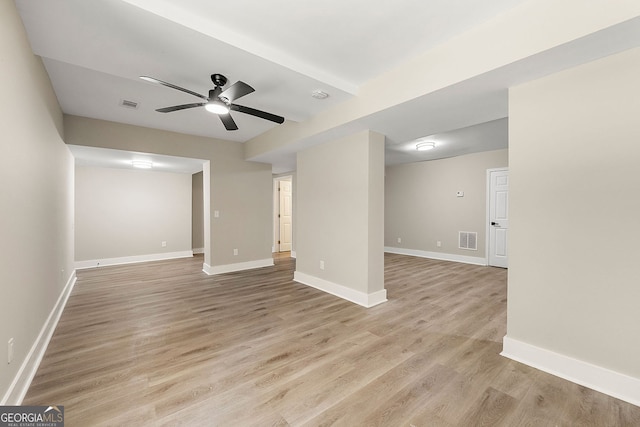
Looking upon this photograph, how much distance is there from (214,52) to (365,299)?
3.10 meters

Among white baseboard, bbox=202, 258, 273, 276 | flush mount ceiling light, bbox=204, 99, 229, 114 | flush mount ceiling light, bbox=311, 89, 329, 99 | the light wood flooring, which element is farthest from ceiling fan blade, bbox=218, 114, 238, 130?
white baseboard, bbox=202, 258, 273, 276

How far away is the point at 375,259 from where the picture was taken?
3422mm

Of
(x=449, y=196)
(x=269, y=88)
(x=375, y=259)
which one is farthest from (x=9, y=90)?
(x=449, y=196)

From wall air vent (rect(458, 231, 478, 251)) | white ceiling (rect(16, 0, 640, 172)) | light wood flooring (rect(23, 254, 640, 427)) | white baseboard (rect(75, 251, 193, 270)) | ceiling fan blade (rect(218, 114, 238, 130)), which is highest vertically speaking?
white ceiling (rect(16, 0, 640, 172))

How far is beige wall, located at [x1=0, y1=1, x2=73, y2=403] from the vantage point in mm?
1444

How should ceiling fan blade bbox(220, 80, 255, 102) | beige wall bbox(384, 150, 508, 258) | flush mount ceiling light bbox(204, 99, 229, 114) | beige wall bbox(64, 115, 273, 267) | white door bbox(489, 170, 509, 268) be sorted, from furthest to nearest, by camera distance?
beige wall bbox(384, 150, 508, 258), white door bbox(489, 170, 509, 268), beige wall bbox(64, 115, 273, 267), flush mount ceiling light bbox(204, 99, 229, 114), ceiling fan blade bbox(220, 80, 255, 102)

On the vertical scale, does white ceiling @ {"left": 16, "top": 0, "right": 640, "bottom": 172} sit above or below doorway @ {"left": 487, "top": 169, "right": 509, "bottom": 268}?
above

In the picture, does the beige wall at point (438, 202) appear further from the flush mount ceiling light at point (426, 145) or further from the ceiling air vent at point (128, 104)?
the ceiling air vent at point (128, 104)

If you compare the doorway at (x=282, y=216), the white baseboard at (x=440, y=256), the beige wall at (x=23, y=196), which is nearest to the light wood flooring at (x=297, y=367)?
the beige wall at (x=23, y=196)

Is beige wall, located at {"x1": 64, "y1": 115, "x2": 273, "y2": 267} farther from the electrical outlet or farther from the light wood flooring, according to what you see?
the electrical outlet

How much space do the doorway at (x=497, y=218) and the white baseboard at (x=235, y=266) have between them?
4.93 metres

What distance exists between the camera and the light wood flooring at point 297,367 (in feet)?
5.02

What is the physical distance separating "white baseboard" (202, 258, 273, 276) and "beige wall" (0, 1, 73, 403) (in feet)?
7.90

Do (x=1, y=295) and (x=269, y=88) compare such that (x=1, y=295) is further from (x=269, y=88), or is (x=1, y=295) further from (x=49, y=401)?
(x=269, y=88)
